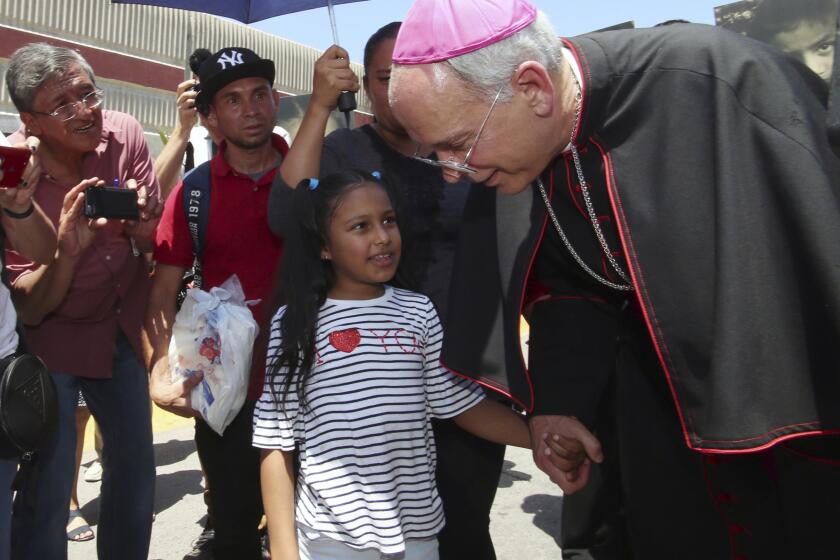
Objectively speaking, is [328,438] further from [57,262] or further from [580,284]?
[57,262]

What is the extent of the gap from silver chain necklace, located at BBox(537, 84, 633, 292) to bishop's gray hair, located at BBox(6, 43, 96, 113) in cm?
197

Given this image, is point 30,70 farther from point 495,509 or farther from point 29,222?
point 495,509

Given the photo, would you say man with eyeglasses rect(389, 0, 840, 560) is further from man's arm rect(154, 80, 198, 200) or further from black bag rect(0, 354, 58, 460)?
man's arm rect(154, 80, 198, 200)

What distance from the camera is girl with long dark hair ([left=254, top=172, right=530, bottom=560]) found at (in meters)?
2.59

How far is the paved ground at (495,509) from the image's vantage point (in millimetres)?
4449

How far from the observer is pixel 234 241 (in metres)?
3.49

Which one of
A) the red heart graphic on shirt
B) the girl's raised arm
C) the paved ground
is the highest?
the red heart graphic on shirt

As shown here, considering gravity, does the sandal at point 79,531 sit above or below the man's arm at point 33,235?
below

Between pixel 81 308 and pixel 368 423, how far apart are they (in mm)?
1406

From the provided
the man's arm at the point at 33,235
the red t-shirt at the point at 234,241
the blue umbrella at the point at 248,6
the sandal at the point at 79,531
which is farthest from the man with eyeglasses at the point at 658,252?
the sandal at the point at 79,531

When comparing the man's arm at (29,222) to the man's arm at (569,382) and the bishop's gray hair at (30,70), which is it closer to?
the bishop's gray hair at (30,70)

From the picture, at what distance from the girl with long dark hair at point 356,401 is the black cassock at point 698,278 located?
0.28 meters

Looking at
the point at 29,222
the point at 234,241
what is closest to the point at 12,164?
the point at 29,222

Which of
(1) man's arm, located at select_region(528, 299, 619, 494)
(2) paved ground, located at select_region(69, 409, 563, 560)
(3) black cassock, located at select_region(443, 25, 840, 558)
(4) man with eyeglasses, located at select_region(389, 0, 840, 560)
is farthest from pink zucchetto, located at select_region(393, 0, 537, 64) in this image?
(2) paved ground, located at select_region(69, 409, 563, 560)
